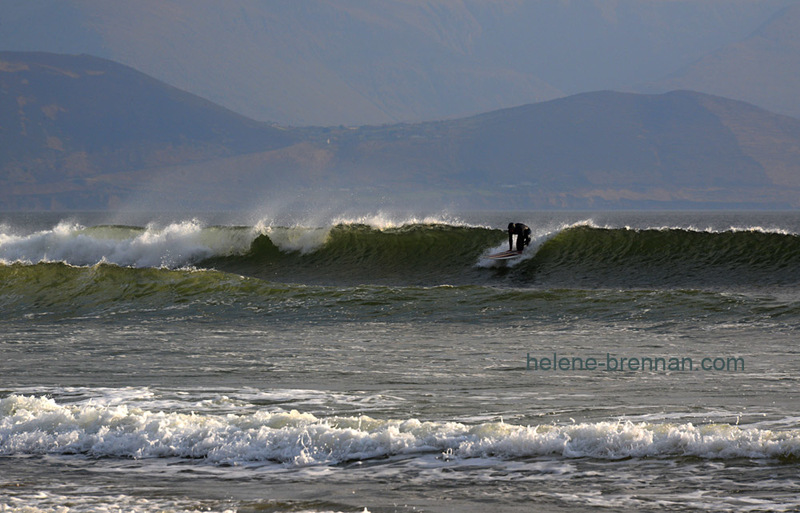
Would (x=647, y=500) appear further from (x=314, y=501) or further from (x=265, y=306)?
(x=265, y=306)

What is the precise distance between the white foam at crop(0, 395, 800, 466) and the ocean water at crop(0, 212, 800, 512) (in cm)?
2

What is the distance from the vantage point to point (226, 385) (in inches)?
471

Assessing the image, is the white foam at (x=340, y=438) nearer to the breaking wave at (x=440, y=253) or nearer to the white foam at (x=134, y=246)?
the breaking wave at (x=440, y=253)

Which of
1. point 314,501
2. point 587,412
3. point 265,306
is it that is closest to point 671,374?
point 587,412

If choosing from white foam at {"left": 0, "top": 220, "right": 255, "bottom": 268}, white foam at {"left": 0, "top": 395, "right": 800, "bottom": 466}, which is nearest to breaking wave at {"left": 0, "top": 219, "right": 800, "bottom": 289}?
white foam at {"left": 0, "top": 220, "right": 255, "bottom": 268}

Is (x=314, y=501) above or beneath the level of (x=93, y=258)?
beneath

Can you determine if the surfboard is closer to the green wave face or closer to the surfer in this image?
the surfer

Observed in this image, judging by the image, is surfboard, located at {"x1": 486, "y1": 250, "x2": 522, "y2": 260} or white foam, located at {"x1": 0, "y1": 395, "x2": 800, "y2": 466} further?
surfboard, located at {"x1": 486, "y1": 250, "x2": 522, "y2": 260}

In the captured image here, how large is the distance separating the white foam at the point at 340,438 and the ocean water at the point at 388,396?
0.02 m

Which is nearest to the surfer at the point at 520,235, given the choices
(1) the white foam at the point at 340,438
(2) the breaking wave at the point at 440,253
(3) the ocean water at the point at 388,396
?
(2) the breaking wave at the point at 440,253

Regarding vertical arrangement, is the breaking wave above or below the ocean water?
above

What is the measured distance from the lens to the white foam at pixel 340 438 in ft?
27.2

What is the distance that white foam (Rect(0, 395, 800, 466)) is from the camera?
8.30 meters

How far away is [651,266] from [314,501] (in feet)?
77.2
